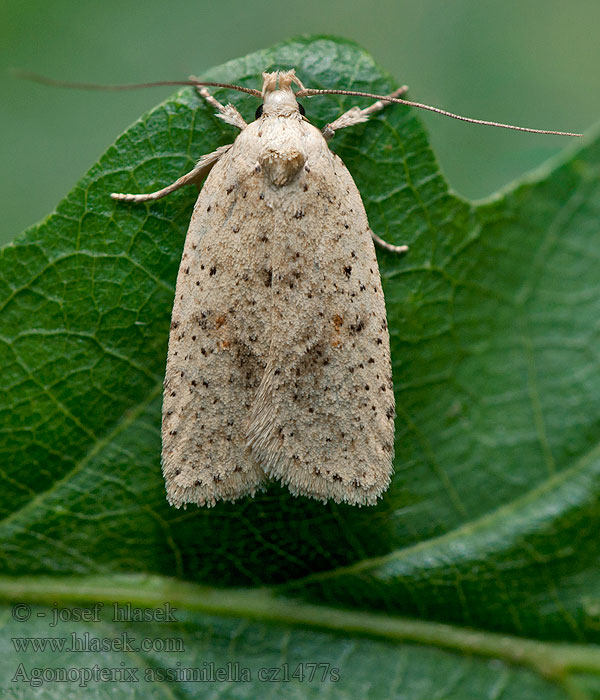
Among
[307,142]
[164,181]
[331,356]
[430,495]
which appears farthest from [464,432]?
[164,181]

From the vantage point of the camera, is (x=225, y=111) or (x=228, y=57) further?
(x=228, y=57)

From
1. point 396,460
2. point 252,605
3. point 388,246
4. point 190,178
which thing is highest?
point 190,178

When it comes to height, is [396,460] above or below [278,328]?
below

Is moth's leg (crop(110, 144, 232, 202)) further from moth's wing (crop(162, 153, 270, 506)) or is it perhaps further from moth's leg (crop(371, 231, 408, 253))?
moth's leg (crop(371, 231, 408, 253))

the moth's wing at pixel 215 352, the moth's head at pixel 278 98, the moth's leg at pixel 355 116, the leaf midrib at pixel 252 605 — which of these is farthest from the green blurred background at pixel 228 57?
the leaf midrib at pixel 252 605

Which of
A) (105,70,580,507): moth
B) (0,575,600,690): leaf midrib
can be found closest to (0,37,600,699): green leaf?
(0,575,600,690): leaf midrib

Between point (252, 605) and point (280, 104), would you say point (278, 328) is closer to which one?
point (280, 104)

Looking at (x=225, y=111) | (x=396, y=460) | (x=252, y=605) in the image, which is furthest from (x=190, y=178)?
(x=252, y=605)
